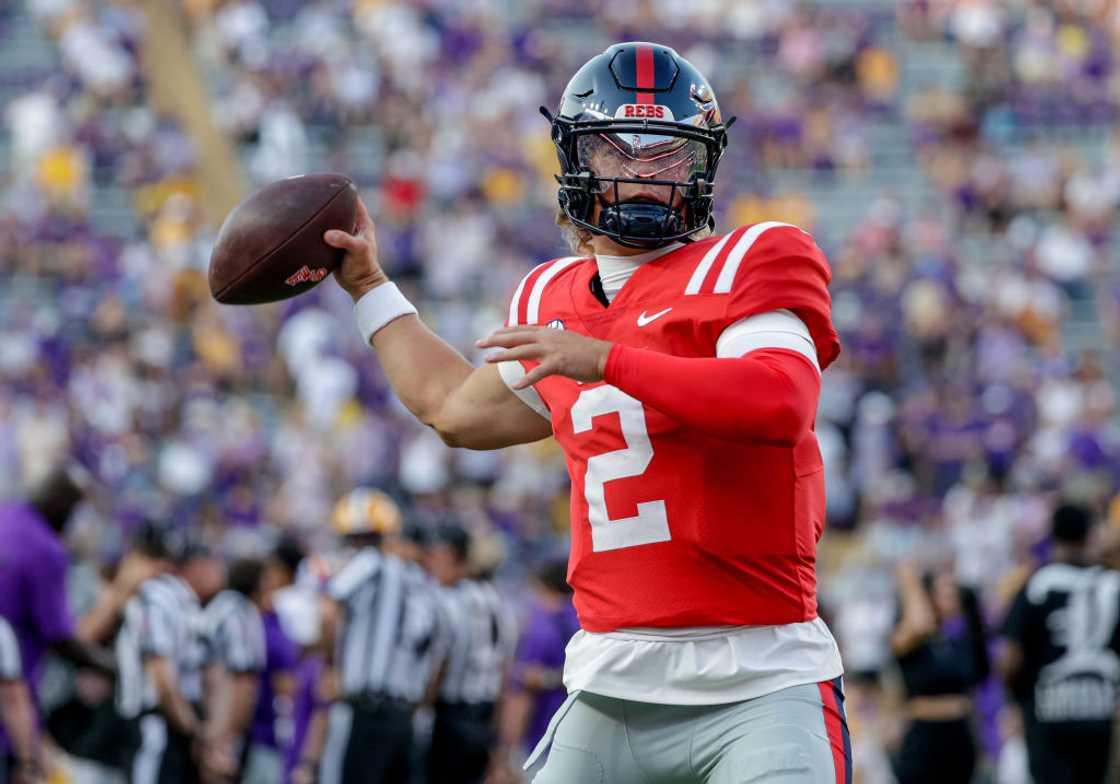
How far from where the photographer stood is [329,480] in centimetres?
1359

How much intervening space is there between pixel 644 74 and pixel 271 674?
539 cm

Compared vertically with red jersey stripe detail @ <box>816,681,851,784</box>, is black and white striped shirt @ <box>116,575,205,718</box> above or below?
below

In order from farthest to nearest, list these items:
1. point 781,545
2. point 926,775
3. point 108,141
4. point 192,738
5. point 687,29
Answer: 1. point 687,29
2. point 108,141
3. point 926,775
4. point 192,738
5. point 781,545

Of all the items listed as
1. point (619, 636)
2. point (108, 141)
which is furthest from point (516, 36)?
point (619, 636)

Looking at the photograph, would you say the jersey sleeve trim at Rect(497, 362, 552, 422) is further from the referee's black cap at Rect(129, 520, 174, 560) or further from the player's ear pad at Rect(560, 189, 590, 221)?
the referee's black cap at Rect(129, 520, 174, 560)

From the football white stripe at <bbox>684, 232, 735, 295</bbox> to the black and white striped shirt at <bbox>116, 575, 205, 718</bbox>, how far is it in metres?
4.59

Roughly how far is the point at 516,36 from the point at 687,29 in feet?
5.46

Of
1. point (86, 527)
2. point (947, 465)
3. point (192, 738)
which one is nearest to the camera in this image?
point (192, 738)

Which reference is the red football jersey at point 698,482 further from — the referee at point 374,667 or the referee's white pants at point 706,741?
the referee at point 374,667

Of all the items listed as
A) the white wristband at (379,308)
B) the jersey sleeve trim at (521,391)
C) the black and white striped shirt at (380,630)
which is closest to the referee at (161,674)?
the black and white striped shirt at (380,630)

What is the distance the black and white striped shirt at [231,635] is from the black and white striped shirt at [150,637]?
0.22 meters

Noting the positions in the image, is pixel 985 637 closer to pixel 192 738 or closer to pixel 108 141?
pixel 192 738

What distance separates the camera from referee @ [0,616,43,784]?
6.38 m

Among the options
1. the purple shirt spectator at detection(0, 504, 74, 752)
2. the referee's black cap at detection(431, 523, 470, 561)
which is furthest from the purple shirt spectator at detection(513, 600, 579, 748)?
the purple shirt spectator at detection(0, 504, 74, 752)
